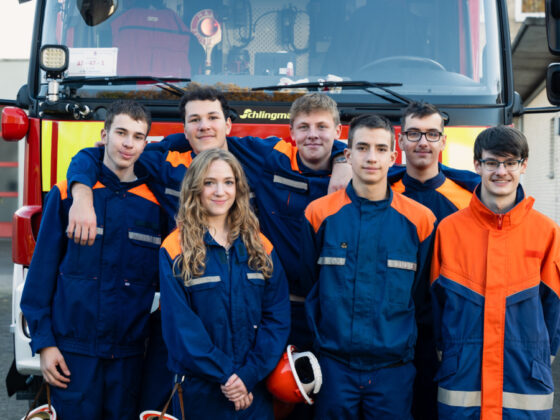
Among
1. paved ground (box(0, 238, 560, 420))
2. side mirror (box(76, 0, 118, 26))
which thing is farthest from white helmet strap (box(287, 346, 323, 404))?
paved ground (box(0, 238, 560, 420))

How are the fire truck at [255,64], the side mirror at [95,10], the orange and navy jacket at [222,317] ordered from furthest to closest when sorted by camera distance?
1. the side mirror at [95,10]
2. the fire truck at [255,64]
3. the orange and navy jacket at [222,317]

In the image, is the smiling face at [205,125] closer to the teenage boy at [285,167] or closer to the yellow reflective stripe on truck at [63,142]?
the teenage boy at [285,167]

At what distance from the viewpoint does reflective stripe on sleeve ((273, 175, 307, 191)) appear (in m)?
3.43

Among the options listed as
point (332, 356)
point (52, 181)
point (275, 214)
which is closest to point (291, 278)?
point (275, 214)

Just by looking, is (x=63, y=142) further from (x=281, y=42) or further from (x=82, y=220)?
(x=281, y=42)

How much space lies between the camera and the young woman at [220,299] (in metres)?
2.80

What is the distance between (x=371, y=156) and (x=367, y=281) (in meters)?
0.54

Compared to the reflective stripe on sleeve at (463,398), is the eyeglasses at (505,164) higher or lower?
higher

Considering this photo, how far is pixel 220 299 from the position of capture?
9.49 ft

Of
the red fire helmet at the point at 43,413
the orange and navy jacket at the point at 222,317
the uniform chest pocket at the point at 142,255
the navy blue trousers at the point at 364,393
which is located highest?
the uniform chest pocket at the point at 142,255

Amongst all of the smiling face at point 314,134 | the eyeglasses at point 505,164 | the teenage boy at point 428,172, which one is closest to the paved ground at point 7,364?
the teenage boy at point 428,172

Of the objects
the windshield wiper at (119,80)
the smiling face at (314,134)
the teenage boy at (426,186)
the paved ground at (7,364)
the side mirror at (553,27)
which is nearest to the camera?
the teenage boy at (426,186)

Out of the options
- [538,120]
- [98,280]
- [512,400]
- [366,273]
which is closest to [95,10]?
[98,280]

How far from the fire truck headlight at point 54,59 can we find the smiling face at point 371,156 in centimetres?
194
